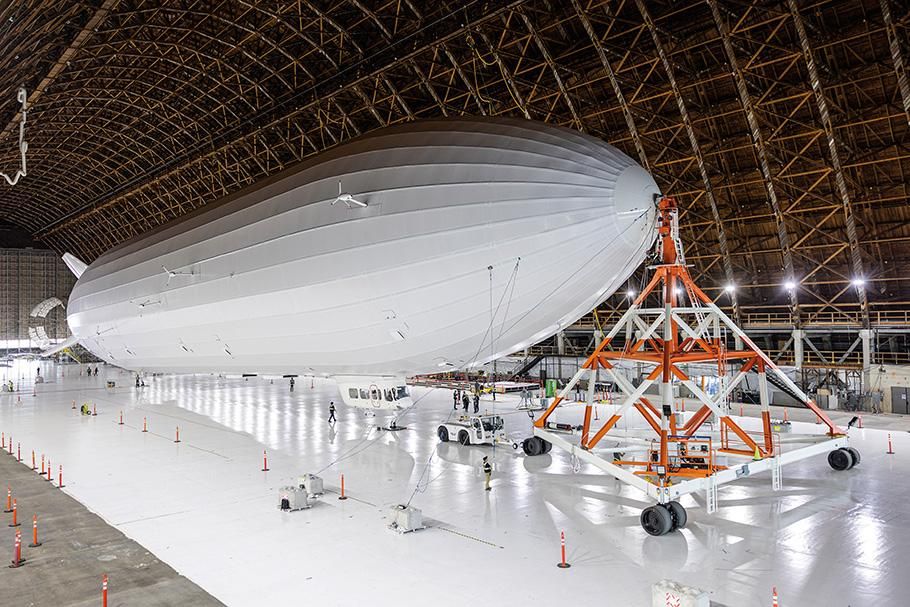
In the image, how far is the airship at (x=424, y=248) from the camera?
1225cm

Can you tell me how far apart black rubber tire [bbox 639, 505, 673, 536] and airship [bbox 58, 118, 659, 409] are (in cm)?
469

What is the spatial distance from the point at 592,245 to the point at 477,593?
677 cm

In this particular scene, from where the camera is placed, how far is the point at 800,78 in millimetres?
31703

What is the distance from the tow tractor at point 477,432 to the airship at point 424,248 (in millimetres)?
7131

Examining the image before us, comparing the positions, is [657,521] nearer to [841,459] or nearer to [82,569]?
[841,459]

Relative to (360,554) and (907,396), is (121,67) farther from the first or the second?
(907,396)

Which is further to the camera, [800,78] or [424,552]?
[800,78]

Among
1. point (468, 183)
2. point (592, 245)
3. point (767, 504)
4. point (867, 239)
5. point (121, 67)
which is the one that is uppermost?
point (121, 67)

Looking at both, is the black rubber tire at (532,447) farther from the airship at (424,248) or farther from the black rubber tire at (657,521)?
the black rubber tire at (657,521)

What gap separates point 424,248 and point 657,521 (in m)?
7.70

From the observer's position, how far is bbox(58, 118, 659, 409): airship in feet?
40.2

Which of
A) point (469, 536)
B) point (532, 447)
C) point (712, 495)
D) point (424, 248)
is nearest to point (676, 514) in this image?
point (712, 495)

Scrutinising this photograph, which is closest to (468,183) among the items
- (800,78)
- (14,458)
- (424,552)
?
(424,552)

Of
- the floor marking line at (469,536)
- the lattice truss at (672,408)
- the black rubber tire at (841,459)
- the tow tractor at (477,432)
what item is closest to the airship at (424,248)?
the lattice truss at (672,408)
